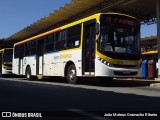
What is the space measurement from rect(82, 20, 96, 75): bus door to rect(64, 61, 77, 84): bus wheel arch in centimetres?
110

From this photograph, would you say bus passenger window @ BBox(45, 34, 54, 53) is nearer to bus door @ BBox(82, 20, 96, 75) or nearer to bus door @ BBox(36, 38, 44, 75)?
bus door @ BBox(36, 38, 44, 75)

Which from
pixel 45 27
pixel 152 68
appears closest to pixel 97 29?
pixel 152 68

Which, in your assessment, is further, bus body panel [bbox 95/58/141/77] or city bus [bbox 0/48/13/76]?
city bus [bbox 0/48/13/76]

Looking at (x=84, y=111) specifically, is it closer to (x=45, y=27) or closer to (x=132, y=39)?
(x=132, y=39)

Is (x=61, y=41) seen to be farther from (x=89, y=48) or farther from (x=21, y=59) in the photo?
(x=21, y=59)

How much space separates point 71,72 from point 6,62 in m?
17.8

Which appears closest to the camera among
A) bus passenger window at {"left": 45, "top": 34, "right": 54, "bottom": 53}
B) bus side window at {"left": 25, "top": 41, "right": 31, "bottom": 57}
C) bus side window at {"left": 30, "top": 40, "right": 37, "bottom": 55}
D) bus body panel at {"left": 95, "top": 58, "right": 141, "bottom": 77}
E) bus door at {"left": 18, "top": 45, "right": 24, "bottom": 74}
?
bus body panel at {"left": 95, "top": 58, "right": 141, "bottom": 77}

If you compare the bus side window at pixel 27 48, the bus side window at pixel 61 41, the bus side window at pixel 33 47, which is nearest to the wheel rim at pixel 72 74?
the bus side window at pixel 61 41

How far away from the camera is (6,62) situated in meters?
35.0

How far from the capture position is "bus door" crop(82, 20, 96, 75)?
16.4 m

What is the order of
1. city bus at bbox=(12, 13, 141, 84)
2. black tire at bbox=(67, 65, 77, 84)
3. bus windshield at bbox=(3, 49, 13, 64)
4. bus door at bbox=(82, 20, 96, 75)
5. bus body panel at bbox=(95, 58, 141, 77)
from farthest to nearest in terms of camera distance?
bus windshield at bbox=(3, 49, 13, 64) < black tire at bbox=(67, 65, 77, 84) < bus door at bbox=(82, 20, 96, 75) < city bus at bbox=(12, 13, 141, 84) < bus body panel at bbox=(95, 58, 141, 77)

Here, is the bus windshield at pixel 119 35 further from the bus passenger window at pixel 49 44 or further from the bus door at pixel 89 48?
the bus passenger window at pixel 49 44

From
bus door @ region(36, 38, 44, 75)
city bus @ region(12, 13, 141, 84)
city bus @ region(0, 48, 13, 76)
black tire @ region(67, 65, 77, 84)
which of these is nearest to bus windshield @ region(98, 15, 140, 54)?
city bus @ region(12, 13, 141, 84)

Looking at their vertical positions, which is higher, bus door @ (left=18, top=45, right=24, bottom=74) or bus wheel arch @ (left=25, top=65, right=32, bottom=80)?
bus door @ (left=18, top=45, right=24, bottom=74)
